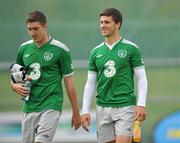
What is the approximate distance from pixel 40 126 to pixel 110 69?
0.96 m

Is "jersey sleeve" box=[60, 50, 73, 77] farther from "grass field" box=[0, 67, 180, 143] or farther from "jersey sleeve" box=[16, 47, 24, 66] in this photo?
"grass field" box=[0, 67, 180, 143]

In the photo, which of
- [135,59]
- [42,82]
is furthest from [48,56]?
[135,59]

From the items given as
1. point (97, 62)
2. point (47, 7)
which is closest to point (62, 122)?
point (47, 7)

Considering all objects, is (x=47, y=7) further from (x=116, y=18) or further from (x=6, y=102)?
(x=116, y=18)

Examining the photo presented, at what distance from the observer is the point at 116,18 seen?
8.48m

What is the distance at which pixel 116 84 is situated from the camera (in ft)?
27.6

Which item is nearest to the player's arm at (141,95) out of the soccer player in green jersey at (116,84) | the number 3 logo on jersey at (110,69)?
the soccer player in green jersey at (116,84)

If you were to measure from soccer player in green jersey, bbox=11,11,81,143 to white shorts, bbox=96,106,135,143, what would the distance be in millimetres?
261

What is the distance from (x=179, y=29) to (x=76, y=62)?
1.76 m

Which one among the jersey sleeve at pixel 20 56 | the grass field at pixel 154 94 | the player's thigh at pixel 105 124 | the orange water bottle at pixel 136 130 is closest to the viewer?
the orange water bottle at pixel 136 130

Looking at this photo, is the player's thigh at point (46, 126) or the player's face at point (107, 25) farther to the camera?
the player's face at point (107, 25)

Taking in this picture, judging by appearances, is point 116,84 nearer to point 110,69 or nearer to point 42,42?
point 110,69

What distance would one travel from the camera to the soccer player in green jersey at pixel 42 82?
830cm

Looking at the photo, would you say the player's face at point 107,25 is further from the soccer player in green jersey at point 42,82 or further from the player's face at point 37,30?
the player's face at point 37,30
